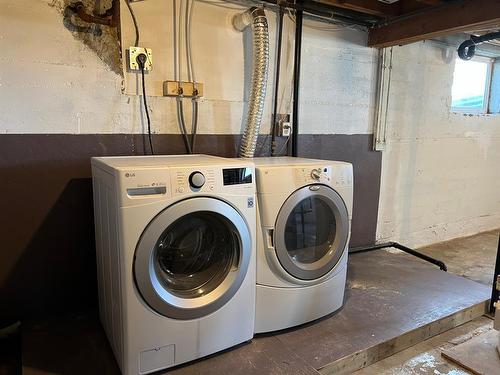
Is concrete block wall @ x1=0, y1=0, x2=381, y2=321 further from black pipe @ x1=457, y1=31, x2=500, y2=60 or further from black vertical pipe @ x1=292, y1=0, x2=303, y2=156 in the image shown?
black pipe @ x1=457, y1=31, x2=500, y2=60

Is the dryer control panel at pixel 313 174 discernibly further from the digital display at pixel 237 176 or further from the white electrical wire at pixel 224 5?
the white electrical wire at pixel 224 5

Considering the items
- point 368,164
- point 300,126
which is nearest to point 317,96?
point 300,126

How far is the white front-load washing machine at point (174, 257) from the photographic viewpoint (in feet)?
4.89

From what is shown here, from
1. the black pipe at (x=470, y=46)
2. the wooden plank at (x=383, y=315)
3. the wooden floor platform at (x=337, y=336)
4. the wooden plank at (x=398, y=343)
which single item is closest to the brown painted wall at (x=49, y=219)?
the wooden floor platform at (x=337, y=336)

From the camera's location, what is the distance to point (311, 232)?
82.4 inches

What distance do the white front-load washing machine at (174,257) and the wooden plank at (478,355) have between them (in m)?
1.10

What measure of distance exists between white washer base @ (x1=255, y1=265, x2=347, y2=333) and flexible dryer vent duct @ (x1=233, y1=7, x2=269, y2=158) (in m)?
0.89

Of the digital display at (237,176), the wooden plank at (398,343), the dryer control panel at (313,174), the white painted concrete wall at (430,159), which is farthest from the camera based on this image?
the white painted concrete wall at (430,159)

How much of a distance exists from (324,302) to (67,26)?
6.74ft

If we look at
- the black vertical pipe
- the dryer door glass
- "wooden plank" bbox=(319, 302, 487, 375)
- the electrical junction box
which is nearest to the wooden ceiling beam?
the black vertical pipe

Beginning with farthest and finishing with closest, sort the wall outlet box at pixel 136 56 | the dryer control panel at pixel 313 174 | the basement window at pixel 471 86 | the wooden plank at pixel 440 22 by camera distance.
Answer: the basement window at pixel 471 86
the wooden plank at pixel 440 22
the wall outlet box at pixel 136 56
the dryer control panel at pixel 313 174

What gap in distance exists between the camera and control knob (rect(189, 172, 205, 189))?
156cm

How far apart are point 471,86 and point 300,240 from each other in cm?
320

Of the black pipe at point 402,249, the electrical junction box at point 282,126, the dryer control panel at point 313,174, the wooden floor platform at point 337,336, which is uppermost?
the electrical junction box at point 282,126
